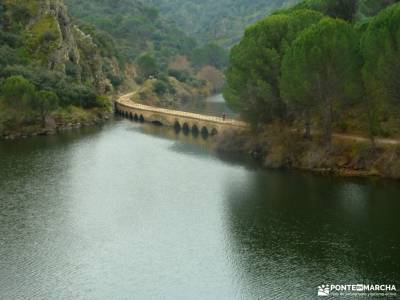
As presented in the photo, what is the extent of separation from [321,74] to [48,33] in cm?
8915

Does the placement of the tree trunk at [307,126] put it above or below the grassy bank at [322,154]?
above

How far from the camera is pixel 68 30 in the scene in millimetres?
168125

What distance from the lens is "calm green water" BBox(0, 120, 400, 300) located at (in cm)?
5459

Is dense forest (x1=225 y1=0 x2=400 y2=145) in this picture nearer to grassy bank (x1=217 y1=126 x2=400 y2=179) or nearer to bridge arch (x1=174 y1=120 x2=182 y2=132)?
grassy bank (x1=217 y1=126 x2=400 y2=179)

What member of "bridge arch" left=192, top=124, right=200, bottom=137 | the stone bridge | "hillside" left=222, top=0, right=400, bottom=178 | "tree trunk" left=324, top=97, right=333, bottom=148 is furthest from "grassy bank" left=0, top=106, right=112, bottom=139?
"tree trunk" left=324, top=97, right=333, bottom=148

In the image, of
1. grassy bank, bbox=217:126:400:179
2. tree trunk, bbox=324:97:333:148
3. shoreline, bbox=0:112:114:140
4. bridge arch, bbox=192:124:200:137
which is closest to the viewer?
grassy bank, bbox=217:126:400:179

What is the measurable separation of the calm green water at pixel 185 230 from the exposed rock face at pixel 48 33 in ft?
190

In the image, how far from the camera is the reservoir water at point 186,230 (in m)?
54.6

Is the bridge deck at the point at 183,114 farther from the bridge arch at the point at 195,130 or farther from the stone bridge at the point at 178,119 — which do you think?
the bridge arch at the point at 195,130

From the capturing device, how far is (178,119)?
470 ft

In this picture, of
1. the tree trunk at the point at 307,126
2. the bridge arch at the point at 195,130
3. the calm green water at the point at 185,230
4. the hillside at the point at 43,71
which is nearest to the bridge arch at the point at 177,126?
the bridge arch at the point at 195,130

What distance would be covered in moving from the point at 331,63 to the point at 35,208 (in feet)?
158

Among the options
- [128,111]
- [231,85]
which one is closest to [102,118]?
[128,111]

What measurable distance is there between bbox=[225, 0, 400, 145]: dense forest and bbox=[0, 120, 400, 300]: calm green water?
1151cm
